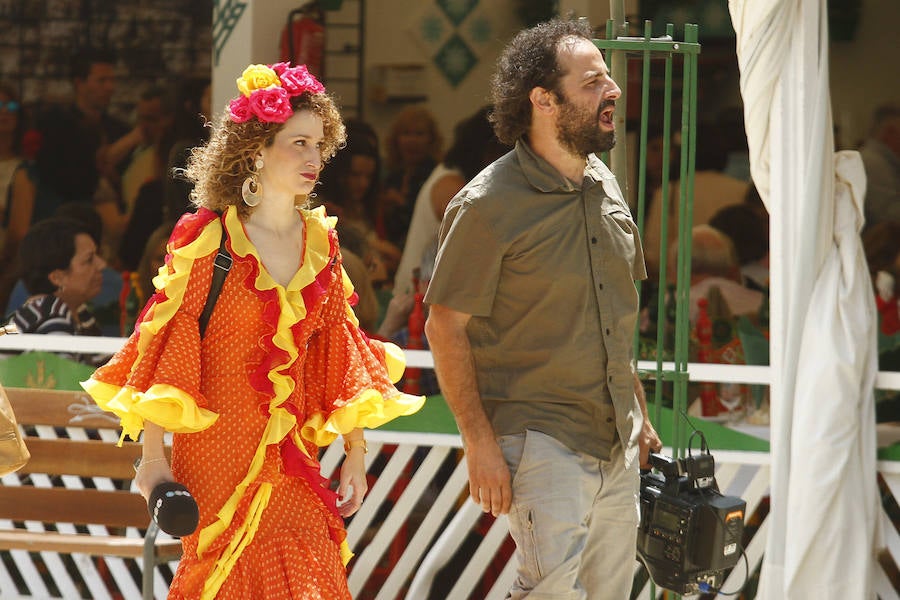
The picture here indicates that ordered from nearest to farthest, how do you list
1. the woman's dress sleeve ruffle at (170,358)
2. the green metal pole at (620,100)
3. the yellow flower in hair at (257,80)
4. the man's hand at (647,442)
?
1. the woman's dress sleeve ruffle at (170,358)
2. the yellow flower in hair at (257,80)
3. the man's hand at (647,442)
4. the green metal pole at (620,100)

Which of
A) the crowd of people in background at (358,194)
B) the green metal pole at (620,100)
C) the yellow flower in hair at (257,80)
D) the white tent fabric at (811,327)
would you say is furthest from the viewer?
the crowd of people in background at (358,194)

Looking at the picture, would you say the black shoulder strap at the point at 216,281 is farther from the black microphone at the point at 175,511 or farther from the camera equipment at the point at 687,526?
the camera equipment at the point at 687,526

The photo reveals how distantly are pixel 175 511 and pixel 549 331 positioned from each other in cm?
87

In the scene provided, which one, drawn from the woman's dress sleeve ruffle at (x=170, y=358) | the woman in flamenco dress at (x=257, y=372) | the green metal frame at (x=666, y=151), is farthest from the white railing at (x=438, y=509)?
the woman's dress sleeve ruffle at (x=170, y=358)

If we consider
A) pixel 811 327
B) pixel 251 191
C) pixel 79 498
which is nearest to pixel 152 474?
pixel 251 191

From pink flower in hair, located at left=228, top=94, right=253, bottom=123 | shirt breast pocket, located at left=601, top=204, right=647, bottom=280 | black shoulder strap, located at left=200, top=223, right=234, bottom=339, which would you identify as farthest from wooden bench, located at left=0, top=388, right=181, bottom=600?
shirt breast pocket, located at left=601, top=204, right=647, bottom=280

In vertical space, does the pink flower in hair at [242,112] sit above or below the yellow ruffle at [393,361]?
above

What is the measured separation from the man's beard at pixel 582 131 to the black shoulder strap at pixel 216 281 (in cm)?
78

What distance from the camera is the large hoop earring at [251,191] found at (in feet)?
9.51

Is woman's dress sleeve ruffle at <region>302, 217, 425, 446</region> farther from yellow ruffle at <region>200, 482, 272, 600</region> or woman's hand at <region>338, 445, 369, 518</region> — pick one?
yellow ruffle at <region>200, 482, 272, 600</region>

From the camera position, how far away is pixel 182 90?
6.80 m

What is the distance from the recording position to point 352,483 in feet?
9.69

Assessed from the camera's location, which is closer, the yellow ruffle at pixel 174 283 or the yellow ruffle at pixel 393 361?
the yellow ruffle at pixel 174 283

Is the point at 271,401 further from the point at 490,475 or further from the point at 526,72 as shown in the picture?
the point at 526,72
